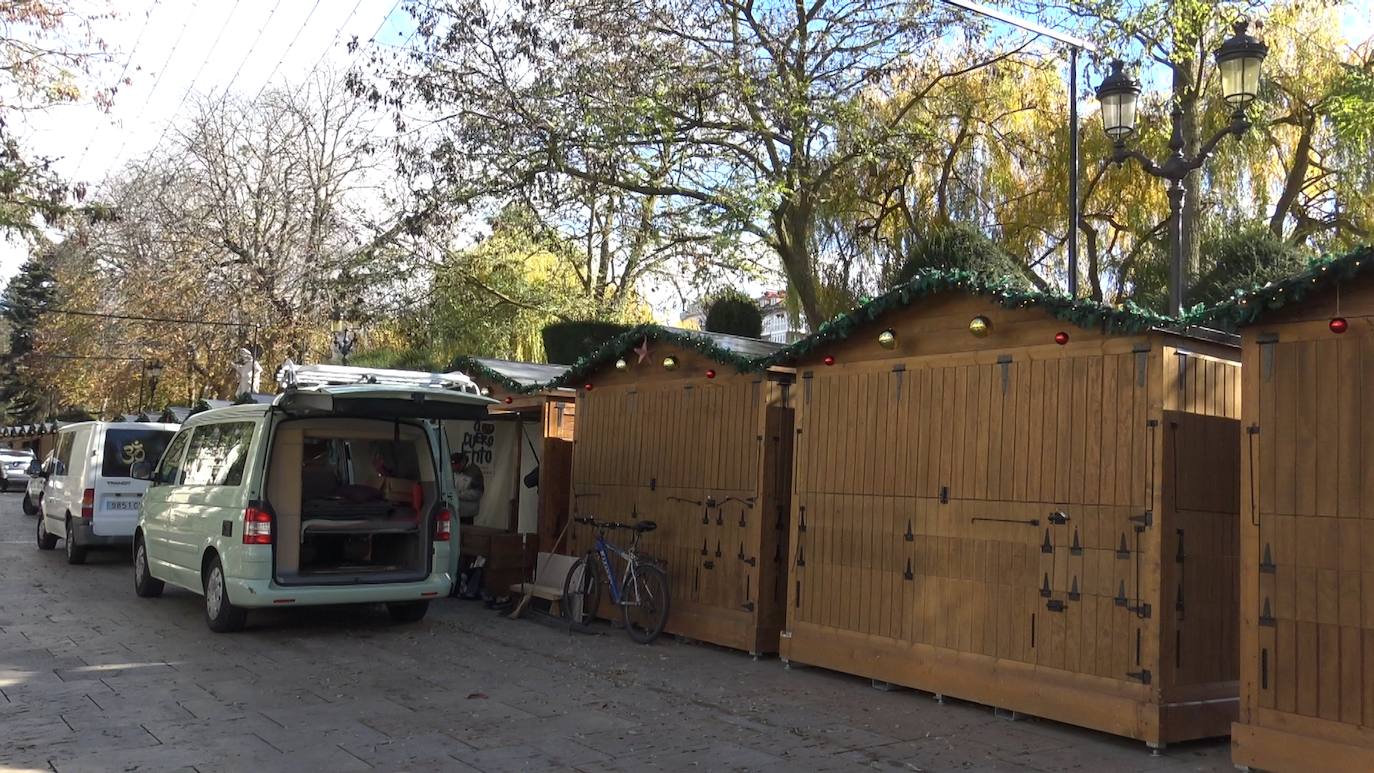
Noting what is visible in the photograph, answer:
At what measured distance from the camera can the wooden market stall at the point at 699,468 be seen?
960 centimetres

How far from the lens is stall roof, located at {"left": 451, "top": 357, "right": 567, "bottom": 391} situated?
12836mm

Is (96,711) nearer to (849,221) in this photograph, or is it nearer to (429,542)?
(429,542)

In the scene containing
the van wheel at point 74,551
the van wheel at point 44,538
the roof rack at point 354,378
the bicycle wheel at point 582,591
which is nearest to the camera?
the roof rack at point 354,378

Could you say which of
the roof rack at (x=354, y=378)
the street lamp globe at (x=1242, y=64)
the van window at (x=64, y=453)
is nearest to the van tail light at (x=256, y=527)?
the roof rack at (x=354, y=378)

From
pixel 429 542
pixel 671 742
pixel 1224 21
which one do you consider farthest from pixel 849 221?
pixel 671 742

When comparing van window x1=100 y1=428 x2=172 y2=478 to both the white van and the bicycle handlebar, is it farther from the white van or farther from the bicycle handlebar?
the bicycle handlebar

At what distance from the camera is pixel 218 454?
34.4ft

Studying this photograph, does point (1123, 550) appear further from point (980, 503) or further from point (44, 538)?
point (44, 538)

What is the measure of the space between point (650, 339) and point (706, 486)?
1.75m

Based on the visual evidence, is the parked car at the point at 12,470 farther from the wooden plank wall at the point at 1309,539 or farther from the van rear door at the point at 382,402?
the wooden plank wall at the point at 1309,539

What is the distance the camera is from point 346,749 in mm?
6066

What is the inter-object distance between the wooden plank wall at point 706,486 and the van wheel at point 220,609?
11.7 feet

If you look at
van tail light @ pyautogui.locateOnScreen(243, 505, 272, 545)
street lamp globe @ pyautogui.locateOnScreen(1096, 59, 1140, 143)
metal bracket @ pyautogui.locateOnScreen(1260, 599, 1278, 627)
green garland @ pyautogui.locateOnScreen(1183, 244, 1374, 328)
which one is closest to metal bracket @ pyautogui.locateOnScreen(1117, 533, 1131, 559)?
metal bracket @ pyautogui.locateOnScreen(1260, 599, 1278, 627)

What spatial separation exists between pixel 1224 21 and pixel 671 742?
1314cm
